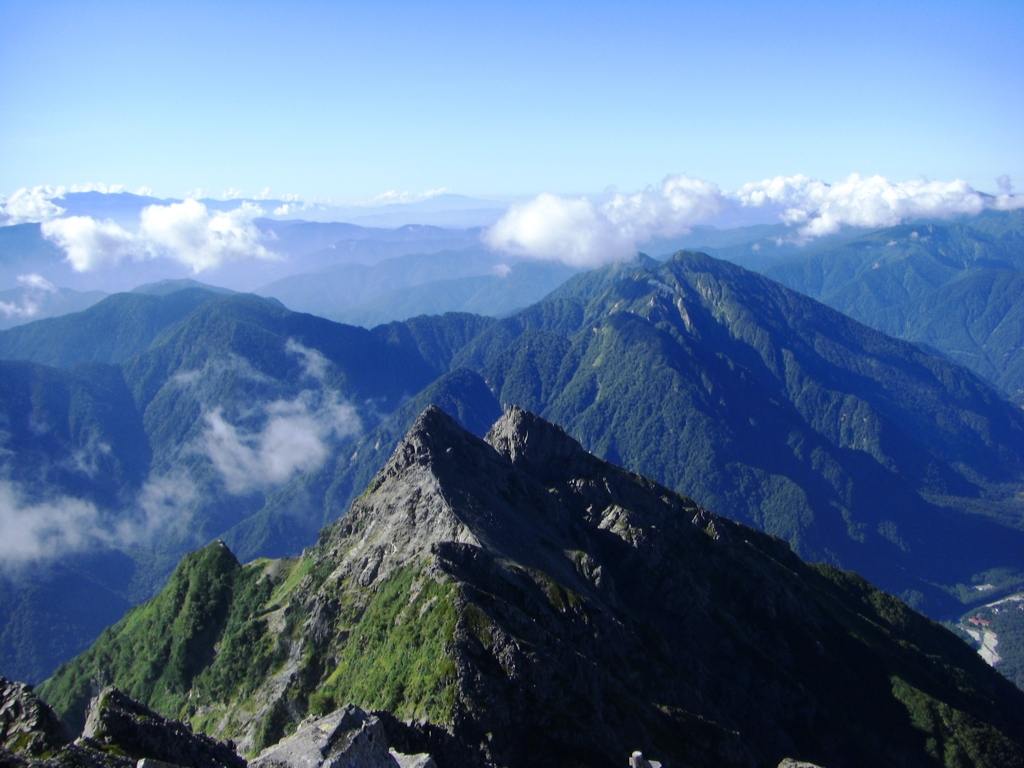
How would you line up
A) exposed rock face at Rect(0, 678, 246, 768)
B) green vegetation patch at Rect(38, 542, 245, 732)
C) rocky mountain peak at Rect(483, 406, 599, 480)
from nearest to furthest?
exposed rock face at Rect(0, 678, 246, 768), green vegetation patch at Rect(38, 542, 245, 732), rocky mountain peak at Rect(483, 406, 599, 480)

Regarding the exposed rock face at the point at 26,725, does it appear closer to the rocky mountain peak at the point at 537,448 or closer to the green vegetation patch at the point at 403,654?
the green vegetation patch at the point at 403,654

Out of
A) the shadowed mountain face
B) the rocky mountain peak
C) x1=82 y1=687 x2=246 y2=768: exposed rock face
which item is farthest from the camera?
the rocky mountain peak

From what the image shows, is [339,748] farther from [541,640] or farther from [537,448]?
[537,448]

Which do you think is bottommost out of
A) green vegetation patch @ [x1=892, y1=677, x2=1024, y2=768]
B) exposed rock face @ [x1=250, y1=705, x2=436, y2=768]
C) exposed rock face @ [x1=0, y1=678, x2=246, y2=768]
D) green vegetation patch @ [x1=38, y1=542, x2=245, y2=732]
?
green vegetation patch @ [x1=892, y1=677, x2=1024, y2=768]

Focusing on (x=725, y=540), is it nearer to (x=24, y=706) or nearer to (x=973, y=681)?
(x=973, y=681)

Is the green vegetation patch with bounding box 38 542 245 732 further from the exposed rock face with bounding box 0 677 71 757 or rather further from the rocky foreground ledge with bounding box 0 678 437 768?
the exposed rock face with bounding box 0 677 71 757

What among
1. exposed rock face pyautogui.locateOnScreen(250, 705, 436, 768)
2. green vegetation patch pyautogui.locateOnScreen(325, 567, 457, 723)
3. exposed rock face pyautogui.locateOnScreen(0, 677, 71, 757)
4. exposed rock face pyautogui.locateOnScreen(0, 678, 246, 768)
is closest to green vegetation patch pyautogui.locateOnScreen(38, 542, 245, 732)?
green vegetation patch pyautogui.locateOnScreen(325, 567, 457, 723)
